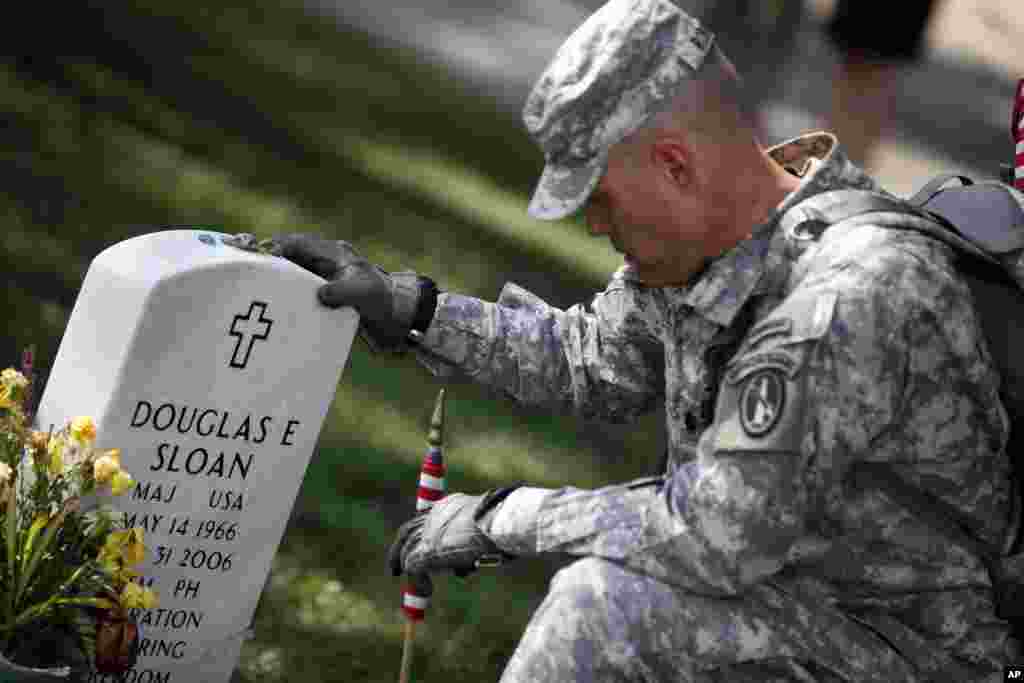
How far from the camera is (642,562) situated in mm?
2967

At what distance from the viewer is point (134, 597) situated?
325 centimetres

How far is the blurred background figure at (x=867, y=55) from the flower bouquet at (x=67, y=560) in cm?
507

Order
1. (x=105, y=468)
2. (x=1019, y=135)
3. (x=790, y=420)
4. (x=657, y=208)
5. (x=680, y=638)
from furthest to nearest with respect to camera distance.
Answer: (x=1019, y=135) < (x=105, y=468) < (x=657, y=208) < (x=680, y=638) < (x=790, y=420)

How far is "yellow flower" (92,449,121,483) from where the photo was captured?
3217 millimetres

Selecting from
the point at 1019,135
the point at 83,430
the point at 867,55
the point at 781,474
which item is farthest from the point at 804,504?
the point at 867,55

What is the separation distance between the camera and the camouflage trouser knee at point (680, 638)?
2.96 m

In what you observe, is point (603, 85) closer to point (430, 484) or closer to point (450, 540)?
point (450, 540)

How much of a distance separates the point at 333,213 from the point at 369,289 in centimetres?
409

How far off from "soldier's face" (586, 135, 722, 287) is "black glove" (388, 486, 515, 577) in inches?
19.8

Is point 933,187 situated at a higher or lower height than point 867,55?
lower

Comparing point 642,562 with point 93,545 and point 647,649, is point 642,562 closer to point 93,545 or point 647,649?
point 647,649

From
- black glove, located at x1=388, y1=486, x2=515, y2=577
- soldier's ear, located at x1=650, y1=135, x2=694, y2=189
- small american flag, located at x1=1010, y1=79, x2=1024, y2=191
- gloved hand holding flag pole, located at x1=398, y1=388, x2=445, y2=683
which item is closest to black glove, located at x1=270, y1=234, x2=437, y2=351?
gloved hand holding flag pole, located at x1=398, y1=388, x2=445, y2=683

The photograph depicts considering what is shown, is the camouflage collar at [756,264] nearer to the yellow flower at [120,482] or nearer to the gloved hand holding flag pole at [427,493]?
the gloved hand holding flag pole at [427,493]

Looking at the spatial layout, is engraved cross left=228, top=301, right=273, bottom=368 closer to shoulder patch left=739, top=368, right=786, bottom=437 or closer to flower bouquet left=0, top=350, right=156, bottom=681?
flower bouquet left=0, top=350, right=156, bottom=681
